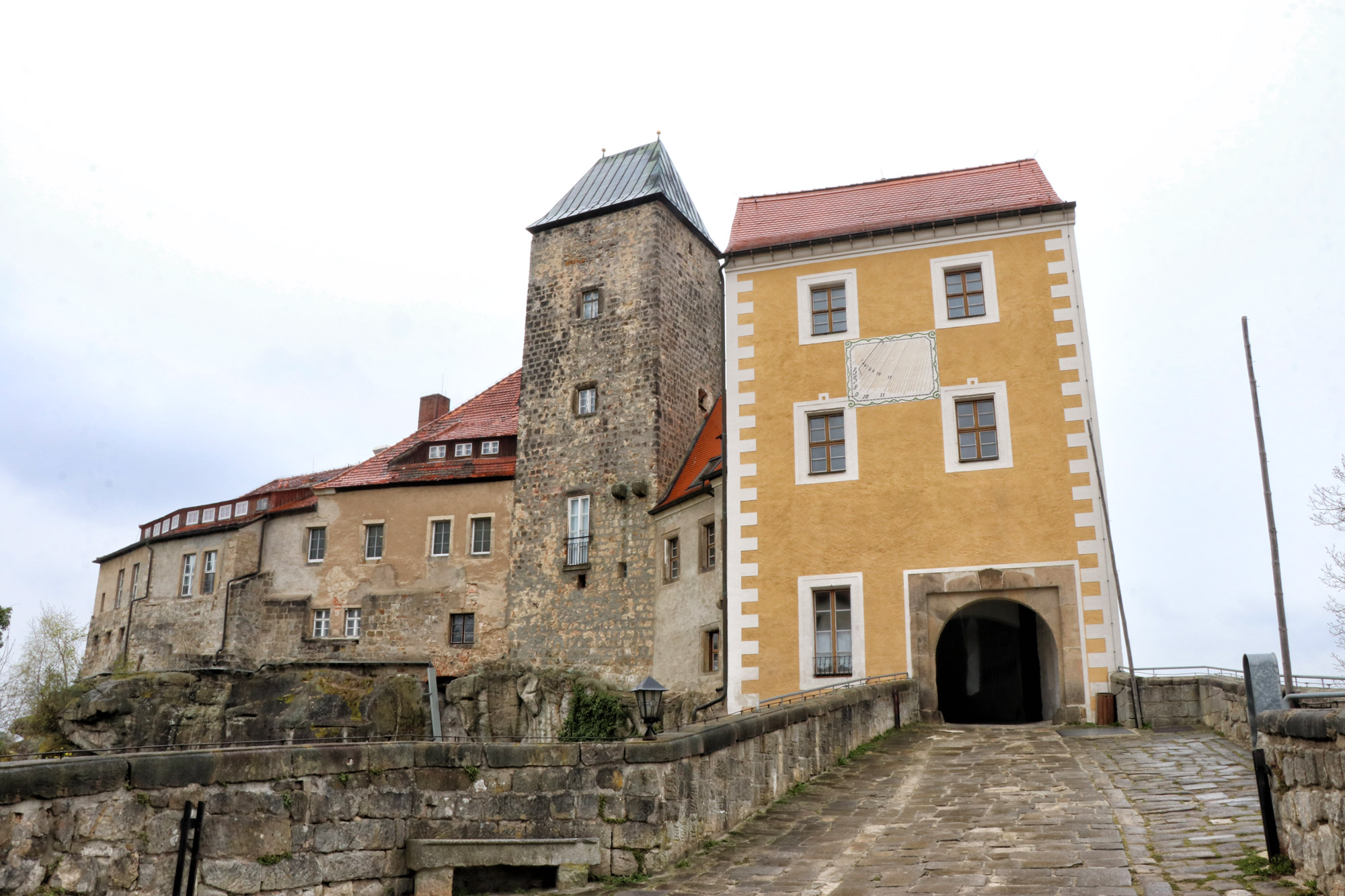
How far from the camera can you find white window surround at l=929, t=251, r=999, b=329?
20.7 m

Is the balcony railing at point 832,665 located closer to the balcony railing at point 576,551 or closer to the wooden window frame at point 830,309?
the wooden window frame at point 830,309

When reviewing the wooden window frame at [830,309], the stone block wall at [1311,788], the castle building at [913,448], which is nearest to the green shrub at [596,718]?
the castle building at [913,448]

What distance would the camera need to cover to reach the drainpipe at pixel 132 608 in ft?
129

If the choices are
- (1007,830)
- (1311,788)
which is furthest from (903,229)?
(1311,788)

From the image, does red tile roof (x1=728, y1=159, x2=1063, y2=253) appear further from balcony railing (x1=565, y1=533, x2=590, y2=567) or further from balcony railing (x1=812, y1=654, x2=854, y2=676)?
balcony railing (x1=565, y1=533, x2=590, y2=567)

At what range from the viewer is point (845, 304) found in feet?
70.7

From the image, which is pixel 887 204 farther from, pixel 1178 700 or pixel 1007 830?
pixel 1007 830

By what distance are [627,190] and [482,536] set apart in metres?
10.6

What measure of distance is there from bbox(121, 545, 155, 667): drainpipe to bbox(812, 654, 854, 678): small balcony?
93.6 feet

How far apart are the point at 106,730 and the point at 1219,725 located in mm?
27468

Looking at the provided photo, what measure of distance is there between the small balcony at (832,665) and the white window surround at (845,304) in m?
5.75

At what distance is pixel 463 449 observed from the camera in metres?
34.5

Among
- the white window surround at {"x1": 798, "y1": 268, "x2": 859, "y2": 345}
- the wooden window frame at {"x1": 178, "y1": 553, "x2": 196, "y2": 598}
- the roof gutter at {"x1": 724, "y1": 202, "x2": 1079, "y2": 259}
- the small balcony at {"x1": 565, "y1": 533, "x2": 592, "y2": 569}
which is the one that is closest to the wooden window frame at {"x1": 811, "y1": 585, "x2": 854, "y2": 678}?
the white window surround at {"x1": 798, "y1": 268, "x2": 859, "y2": 345}

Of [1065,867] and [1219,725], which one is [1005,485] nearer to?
[1219,725]
